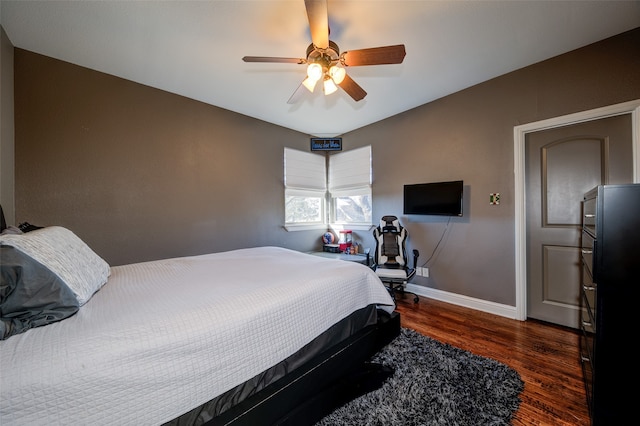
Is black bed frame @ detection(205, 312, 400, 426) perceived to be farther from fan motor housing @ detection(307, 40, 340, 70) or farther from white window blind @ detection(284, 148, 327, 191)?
white window blind @ detection(284, 148, 327, 191)

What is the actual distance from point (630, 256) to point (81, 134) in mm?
4154

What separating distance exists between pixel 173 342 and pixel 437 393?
1.59 meters

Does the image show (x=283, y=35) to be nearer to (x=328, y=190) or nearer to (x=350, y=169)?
(x=350, y=169)

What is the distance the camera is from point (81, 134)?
7.51 feet

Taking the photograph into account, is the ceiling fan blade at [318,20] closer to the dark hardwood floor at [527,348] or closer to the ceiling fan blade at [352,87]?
the ceiling fan blade at [352,87]

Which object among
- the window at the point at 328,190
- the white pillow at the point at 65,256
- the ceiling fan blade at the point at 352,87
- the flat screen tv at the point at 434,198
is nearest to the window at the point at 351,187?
the window at the point at 328,190

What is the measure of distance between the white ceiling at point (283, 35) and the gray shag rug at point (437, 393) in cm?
262

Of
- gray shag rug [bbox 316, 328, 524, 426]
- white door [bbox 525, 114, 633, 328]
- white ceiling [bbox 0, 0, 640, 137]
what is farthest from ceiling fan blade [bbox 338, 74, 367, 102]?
gray shag rug [bbox 316, 328, 524, 426]

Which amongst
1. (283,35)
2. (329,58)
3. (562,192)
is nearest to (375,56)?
(329,58)

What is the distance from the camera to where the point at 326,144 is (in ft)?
14.1

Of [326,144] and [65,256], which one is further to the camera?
[326,144]

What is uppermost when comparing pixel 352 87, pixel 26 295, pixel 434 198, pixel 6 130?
pixel 352 87

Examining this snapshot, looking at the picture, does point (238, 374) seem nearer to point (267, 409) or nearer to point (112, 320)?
point (267, 409)

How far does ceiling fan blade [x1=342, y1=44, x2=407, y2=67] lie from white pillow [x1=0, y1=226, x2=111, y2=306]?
2039mm
